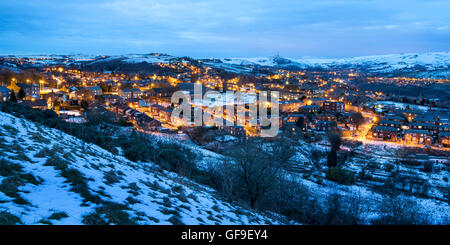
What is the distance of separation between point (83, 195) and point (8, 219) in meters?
0.99

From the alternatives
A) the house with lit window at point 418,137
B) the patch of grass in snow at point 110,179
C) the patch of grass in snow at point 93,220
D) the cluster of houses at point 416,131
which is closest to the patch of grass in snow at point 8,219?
the patch of grass in snow at point 93,220

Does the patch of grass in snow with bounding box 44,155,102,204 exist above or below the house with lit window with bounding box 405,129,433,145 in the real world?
above

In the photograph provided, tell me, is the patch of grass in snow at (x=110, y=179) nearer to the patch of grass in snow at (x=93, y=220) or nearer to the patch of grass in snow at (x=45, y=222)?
→ the patch of grass in snow at (x=93, y=220)

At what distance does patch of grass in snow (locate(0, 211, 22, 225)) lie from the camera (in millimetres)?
2373

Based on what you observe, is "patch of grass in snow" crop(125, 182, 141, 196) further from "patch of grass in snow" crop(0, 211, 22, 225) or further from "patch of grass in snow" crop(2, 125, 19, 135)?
"patch of grass in snow" crop(2, 125, 19, 135)

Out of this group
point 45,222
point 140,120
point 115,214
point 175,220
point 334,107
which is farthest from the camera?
point 334,107

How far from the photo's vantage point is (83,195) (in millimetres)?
3402

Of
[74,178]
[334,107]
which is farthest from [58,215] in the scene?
[334,107]

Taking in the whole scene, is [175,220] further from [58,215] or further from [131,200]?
[58,215]

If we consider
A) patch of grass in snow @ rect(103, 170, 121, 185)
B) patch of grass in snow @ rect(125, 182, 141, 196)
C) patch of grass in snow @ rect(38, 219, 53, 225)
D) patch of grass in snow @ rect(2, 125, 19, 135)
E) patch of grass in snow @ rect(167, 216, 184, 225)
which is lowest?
patch of grass in snow @ rect(167, 216, 184, 225)

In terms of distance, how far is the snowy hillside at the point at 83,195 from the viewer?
2.86 metres

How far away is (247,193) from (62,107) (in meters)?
24.7

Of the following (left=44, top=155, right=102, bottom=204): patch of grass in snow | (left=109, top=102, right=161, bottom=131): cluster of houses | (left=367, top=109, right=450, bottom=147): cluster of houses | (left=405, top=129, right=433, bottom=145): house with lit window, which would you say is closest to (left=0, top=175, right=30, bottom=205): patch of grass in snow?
(left=44, top=155, right=102, bottom=204): patch of grass in snow

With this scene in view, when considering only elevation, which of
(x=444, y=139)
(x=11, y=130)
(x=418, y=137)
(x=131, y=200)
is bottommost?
(x=444, y=139)
